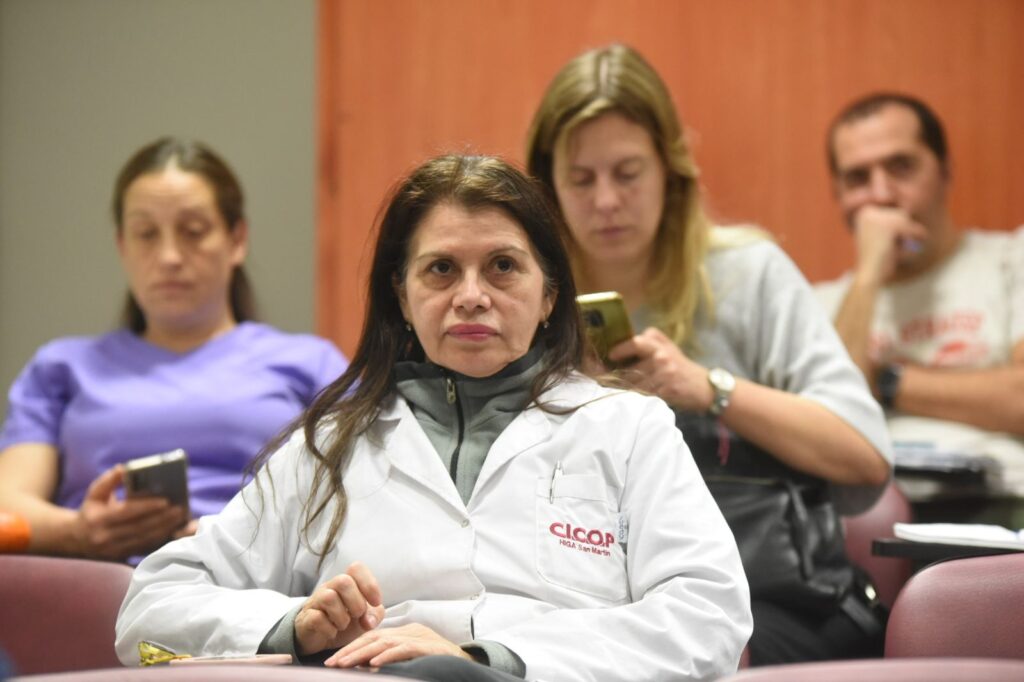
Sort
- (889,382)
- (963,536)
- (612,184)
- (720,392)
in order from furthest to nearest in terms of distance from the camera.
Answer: (889,382), (612,184), (720,392), (963,536)

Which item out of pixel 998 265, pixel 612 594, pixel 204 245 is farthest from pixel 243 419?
pixel 998 265

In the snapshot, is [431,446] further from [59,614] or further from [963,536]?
[963,536]

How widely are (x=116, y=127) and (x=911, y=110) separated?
2.22m

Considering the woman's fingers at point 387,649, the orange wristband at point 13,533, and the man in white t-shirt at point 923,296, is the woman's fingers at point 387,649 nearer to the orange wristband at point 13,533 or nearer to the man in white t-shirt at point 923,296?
the orange wristband at point 13,533

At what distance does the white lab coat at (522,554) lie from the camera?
5.07 feet

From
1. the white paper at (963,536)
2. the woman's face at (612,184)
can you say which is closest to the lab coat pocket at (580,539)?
the white paper at (963,536)

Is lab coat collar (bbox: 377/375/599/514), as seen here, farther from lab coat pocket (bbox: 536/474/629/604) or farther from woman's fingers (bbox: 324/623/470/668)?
woman's fingers (bbox: 324/623/470/668)

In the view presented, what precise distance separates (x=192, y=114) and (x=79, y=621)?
77.6 inches

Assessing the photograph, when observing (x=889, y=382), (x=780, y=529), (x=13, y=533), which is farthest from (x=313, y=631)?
(x=889, y=382)

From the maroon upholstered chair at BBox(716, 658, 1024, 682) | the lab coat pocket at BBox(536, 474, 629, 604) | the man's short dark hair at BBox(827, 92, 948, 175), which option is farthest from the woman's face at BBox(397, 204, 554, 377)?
the man's short dark hair at BBox(827, 92, 948, 175)

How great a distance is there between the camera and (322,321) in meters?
3.51

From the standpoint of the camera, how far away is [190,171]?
2.75 metres

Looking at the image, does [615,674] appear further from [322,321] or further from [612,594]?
[322,321]

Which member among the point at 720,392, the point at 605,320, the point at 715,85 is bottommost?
the point at 720,392
